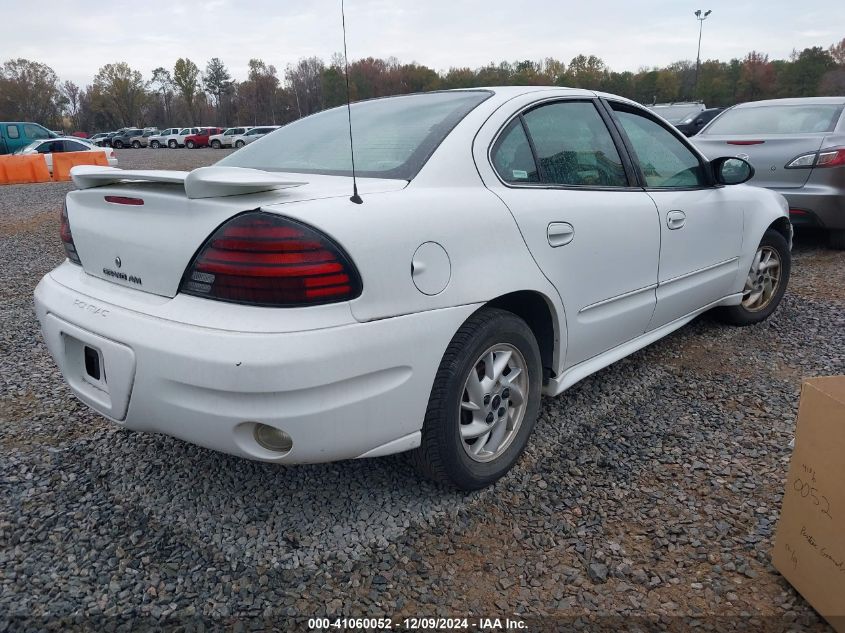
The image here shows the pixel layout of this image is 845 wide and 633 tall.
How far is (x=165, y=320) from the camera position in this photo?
1852 mm

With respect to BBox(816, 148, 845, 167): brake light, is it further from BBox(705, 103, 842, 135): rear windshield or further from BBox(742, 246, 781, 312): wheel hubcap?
BBox(742, 246, 781, 312): wheel hubcap

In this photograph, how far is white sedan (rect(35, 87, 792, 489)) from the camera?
1.76 meters

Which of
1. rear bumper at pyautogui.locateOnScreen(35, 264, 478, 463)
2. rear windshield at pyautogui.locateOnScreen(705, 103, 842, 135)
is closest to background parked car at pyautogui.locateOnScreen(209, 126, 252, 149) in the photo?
rear windshield at pyautogui.locateOnScreen(705, 103, 842, 135)

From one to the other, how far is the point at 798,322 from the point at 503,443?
9.84 ft

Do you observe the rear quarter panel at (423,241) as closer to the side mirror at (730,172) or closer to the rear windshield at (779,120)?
the side mirror at (730,172)

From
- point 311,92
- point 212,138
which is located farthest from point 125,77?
point 311,92

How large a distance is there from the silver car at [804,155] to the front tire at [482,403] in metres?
4.84

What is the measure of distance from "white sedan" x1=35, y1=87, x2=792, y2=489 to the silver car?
12.2ft

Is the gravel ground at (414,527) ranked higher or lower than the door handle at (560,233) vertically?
lower

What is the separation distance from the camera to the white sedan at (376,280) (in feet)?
5.77

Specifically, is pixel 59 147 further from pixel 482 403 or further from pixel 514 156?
pixel 482 403

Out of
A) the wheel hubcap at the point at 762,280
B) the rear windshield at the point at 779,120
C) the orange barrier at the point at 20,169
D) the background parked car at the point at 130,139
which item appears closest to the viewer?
the wheel hubcap at the point at 762,280

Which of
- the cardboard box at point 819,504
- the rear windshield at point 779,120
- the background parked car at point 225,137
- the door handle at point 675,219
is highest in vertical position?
the background parked car at point 225,137

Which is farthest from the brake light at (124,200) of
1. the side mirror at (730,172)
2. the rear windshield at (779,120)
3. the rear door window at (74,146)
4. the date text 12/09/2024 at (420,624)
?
the rear door window at (74,146)
